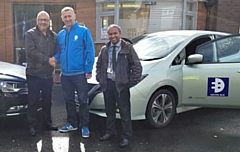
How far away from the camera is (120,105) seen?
140 inches

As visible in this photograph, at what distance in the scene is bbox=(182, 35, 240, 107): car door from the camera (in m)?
4.33

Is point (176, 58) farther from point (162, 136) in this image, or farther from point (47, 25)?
point (47, 25)

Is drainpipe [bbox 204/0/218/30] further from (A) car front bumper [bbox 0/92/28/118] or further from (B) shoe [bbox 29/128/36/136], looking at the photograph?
(B) shoe [bbox 29/128/36/136]

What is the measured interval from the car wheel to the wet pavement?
126 mm

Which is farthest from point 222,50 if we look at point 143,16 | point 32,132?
point 143,16

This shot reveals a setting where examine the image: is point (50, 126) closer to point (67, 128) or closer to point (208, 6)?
point (67, 128)

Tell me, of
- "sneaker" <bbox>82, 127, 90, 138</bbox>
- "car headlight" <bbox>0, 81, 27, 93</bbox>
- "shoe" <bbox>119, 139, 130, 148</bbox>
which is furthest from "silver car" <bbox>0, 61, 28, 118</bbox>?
"shoe" <bbox>119, 139, 130, 148</bbox>

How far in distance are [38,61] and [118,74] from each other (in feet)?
3.76

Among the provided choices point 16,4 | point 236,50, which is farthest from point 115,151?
point 16,4

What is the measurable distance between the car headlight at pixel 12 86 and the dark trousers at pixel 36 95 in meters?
0.26

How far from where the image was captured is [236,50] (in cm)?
458

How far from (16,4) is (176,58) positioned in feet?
22.7

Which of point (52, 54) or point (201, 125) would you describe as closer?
point (52, 54)

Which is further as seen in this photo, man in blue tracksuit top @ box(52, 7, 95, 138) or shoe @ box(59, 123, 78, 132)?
shoe @ box(59, 123, 78, 132)
